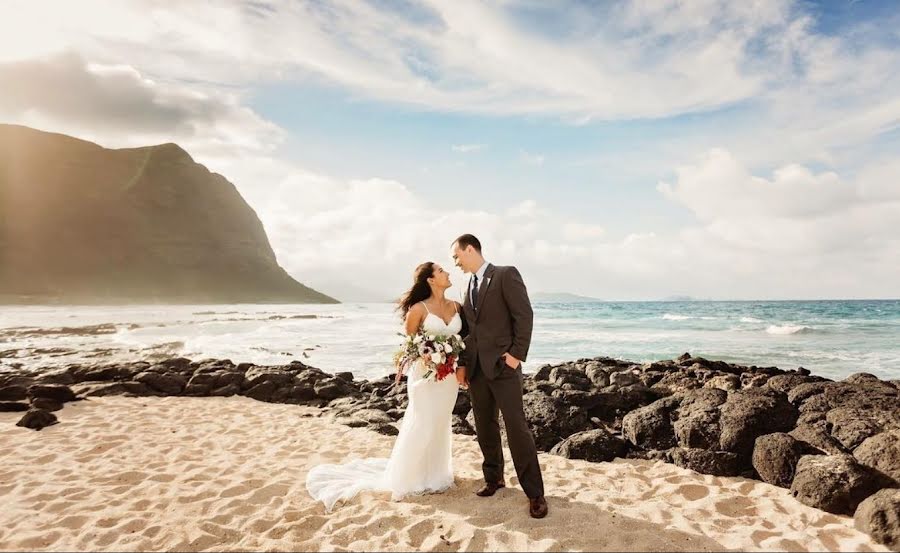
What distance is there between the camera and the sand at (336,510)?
174 inches

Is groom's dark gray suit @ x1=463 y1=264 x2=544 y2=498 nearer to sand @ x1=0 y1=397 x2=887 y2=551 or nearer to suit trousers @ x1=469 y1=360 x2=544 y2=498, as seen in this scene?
suit trousers @ x1=469 y1=360 x2=544 y2=498

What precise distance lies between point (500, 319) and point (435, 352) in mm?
780

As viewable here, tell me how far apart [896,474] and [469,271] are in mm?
4774

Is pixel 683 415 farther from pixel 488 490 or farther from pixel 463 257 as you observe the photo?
pixel 463 257

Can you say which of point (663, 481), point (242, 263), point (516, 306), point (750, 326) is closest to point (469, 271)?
point (516, 306)

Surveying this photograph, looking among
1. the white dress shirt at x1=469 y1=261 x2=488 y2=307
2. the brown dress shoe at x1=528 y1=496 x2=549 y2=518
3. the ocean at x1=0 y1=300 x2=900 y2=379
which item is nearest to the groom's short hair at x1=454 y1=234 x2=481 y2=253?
the white dress shirt at x1=469 y1=261 x2=488 y2=307

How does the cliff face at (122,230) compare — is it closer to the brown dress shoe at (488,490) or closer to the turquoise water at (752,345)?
the turquoise water at (752,345)

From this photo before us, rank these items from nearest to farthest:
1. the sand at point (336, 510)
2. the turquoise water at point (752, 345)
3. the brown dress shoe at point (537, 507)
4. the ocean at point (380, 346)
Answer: the sand at point (336, 510) → the brown dress shoe at point (537, 507) → the ocean at point (380, 346) → the turquoise water at point (752, 345)

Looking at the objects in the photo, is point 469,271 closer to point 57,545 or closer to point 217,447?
point 57,545

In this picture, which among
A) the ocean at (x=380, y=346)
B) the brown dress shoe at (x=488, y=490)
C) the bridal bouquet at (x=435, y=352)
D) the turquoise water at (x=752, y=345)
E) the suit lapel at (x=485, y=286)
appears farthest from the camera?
the turquoise water at (x=752, y=345)

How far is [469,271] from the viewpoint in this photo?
5395mm

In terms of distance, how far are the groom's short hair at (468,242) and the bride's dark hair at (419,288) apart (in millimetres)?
608

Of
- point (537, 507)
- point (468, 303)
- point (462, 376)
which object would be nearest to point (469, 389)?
point (462, 376)

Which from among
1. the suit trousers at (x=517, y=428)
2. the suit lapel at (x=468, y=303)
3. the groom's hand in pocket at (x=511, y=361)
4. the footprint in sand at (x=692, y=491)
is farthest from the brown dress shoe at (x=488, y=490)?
the footprint in sand at (x=692, y=491)
